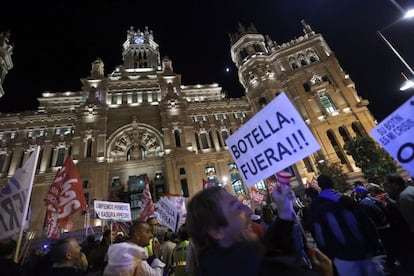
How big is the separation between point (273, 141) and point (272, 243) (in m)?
2.09

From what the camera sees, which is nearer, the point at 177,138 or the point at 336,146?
the point at 336,146

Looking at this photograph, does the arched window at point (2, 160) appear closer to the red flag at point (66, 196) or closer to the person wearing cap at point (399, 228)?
the red flag at point (66, 196)

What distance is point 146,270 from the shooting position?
319 centimetres

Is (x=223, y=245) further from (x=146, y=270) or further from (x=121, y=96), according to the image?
(x=121, y=96)

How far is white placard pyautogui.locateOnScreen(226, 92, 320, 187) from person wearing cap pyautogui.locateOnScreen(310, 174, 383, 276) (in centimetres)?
118

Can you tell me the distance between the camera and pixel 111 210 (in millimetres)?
9641

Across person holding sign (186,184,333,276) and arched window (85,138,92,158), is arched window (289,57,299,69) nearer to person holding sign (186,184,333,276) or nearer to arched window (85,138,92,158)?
arched window (85,138,92,158)

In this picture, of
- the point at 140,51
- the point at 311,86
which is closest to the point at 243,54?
the point at 311,86

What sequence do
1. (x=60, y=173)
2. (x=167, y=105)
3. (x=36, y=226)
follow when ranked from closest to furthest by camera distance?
(x=60, y=173)
(x=36, y=226)
(x=167, y=105)

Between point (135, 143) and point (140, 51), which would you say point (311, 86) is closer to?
point (135, 143)

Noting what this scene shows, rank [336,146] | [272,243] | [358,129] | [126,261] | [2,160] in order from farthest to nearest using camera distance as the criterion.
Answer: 1. [358,129]
2. [336,146]
3. [2,160]
4. [126,261]
5. [272,243]

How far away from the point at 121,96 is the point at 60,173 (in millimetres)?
31618

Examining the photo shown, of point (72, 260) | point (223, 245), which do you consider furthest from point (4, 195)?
point (223, 245)

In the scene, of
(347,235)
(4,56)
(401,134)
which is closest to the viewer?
(347,235)
